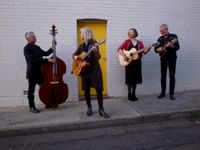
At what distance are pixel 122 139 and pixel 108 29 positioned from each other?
3.80m

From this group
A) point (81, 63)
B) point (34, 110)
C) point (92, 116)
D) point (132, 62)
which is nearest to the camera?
point (81, 63)

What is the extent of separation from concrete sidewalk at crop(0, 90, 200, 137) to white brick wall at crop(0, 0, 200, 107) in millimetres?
773

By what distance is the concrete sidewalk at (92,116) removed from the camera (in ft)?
22.4

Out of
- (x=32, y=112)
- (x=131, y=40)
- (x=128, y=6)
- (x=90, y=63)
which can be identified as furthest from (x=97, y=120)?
(x=128, y=6)

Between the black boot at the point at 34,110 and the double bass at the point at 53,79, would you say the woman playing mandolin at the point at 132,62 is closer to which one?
the double bass at the point at 53,79

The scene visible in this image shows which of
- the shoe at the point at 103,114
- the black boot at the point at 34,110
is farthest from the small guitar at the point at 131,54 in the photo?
the black boot at the point at 34,110

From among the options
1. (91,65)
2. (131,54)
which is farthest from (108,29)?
(91,65)

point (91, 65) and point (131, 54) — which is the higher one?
point (131, 54)

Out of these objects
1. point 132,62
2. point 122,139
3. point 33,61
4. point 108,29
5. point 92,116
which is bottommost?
point 122,139

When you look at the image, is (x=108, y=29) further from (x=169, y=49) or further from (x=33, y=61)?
(x=33, y=61)

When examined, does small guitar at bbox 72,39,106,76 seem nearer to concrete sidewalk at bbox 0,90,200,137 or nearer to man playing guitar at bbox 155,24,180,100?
concrete sidewalk at bbox 0,90,200,137

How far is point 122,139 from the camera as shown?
242 inches

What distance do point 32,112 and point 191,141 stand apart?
151 inches

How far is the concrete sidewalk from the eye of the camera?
22.4 ft
